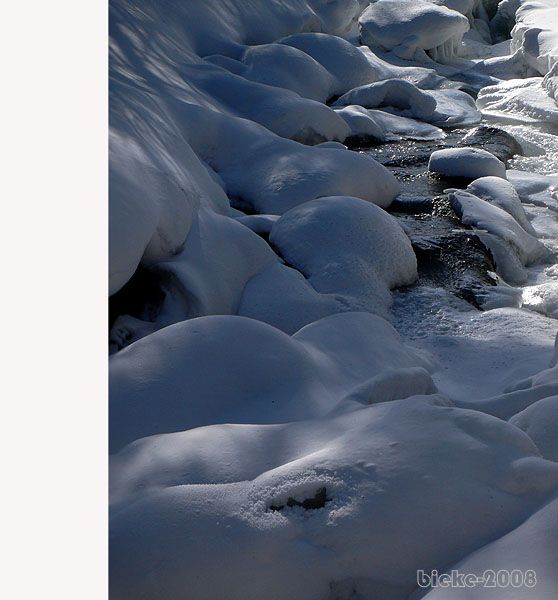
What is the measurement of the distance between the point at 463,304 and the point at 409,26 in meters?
4.29

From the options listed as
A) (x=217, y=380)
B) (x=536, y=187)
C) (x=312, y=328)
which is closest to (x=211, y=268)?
(x=312, y=328)

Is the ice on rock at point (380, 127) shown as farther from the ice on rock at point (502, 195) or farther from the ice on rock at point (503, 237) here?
the ice on rock at point (503, 237)

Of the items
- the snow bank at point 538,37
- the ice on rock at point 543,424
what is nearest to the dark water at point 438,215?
the ice on rock at point 543,424

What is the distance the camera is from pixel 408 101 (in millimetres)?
5117

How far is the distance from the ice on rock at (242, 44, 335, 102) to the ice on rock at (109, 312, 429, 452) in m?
2.92

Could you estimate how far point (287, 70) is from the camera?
4.49 meters

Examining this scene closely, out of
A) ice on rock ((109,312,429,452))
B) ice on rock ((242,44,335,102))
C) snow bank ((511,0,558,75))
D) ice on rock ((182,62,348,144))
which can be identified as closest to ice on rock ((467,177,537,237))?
ice on rock ((182,62,348,144))

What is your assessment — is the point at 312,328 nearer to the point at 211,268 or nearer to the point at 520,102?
the point at 211,268

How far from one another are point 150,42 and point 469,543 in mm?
3056

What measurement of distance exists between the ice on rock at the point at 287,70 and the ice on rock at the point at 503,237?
5.00 ft

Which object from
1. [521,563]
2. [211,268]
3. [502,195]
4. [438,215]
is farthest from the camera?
[502,195]
